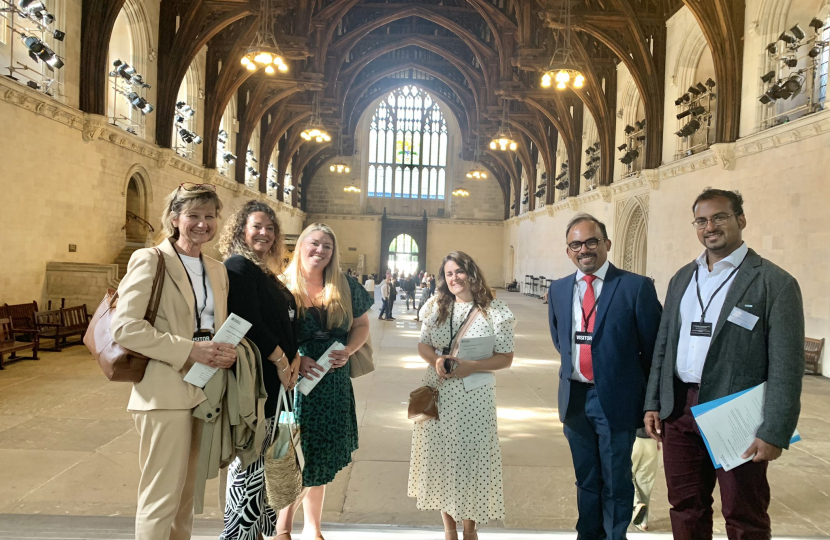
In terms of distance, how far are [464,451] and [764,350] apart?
1362mm

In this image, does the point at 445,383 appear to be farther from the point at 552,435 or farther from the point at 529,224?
the point at 529,224

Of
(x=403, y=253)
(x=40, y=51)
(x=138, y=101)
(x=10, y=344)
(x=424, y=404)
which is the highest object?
(x=138, y=101)

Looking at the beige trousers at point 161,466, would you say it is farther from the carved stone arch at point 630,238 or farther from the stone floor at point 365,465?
the carved stone arch at point 630,238

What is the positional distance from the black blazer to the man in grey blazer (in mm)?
1596

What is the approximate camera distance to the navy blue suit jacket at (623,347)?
2.50 metres

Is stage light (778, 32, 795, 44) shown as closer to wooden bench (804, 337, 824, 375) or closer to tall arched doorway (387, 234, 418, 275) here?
wooden bench (804, 337, 824, 375)

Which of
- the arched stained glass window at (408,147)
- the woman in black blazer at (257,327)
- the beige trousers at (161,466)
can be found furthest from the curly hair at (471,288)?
the arched stained glass window at (408,147)

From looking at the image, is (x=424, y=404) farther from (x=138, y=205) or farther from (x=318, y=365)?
(x=138, y=205)

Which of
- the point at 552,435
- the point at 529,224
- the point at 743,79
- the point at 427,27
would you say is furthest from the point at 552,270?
the point at 552,435

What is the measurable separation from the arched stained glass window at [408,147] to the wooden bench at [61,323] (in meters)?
26.7

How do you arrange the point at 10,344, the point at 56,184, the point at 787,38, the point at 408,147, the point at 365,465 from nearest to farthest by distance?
the point at 365,465
the point at 10,344
the point at 787,38
the point at 56,184
the point at 408,147

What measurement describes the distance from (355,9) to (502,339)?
21.6 m

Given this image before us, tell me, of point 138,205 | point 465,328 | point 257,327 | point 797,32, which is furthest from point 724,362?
point 138,205

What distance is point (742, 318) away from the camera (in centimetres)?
219
